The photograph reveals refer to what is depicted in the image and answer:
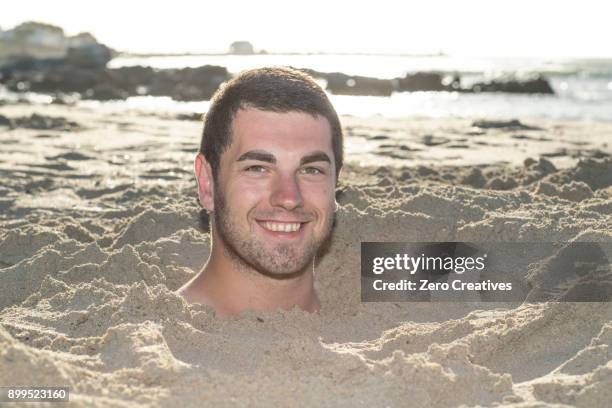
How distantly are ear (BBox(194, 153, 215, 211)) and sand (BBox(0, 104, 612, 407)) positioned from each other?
49cm

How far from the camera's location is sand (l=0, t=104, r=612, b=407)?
2.21 metres

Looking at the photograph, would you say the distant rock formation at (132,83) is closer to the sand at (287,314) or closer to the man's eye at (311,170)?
the sand at (287,314)

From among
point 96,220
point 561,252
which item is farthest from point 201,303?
point 96,220

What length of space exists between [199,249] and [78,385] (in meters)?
2.18

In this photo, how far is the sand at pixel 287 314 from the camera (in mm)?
2205

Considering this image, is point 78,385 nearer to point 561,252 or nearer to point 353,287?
point 353,287

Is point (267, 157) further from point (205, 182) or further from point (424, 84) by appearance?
point (424, 84)

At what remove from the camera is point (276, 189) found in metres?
2.97

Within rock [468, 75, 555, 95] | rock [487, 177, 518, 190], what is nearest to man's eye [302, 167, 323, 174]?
rock [487, 177, 518, 190]

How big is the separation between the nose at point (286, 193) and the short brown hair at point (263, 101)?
32 cm

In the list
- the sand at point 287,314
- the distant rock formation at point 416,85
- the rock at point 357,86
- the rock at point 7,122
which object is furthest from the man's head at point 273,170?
the rock at point 357,86

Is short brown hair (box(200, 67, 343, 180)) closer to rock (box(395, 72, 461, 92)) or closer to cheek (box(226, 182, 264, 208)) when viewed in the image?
cheek (box(226, 182, 264, 208))

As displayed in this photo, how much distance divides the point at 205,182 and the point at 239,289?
53cm

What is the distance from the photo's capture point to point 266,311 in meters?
3.22
